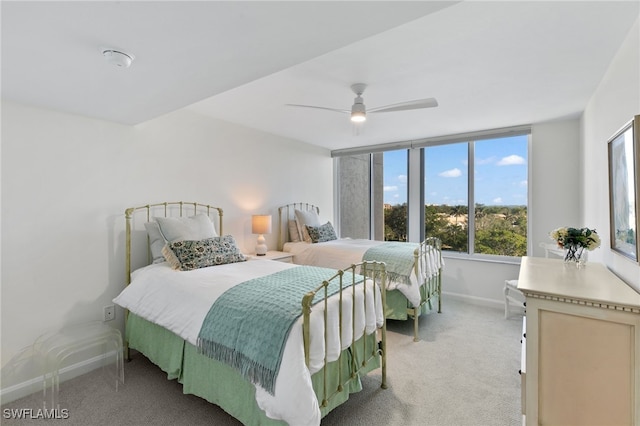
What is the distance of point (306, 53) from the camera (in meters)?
1.54

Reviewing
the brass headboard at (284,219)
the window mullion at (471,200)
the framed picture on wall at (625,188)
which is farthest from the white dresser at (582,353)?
the brass headboard at (284,219)

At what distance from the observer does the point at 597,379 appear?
1470 mm

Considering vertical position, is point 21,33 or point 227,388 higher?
point 21,33

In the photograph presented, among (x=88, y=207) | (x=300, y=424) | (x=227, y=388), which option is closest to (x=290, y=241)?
(x=88, y=207)

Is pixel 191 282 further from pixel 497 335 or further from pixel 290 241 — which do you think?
pixel 497 335

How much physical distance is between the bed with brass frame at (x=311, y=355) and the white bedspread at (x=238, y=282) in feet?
0.03

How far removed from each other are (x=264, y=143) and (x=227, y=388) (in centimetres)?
322

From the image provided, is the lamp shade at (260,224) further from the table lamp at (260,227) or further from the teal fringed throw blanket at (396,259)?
the teal fringed throw blanket at (396,259)

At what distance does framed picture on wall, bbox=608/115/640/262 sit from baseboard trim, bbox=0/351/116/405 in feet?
12.7

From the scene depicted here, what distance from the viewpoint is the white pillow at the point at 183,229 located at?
2.78m

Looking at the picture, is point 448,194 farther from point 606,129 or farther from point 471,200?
point 606,129

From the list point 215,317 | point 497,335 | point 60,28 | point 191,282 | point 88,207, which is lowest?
point 497,335

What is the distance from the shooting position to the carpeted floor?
1974 mm

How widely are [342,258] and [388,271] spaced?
68cm
